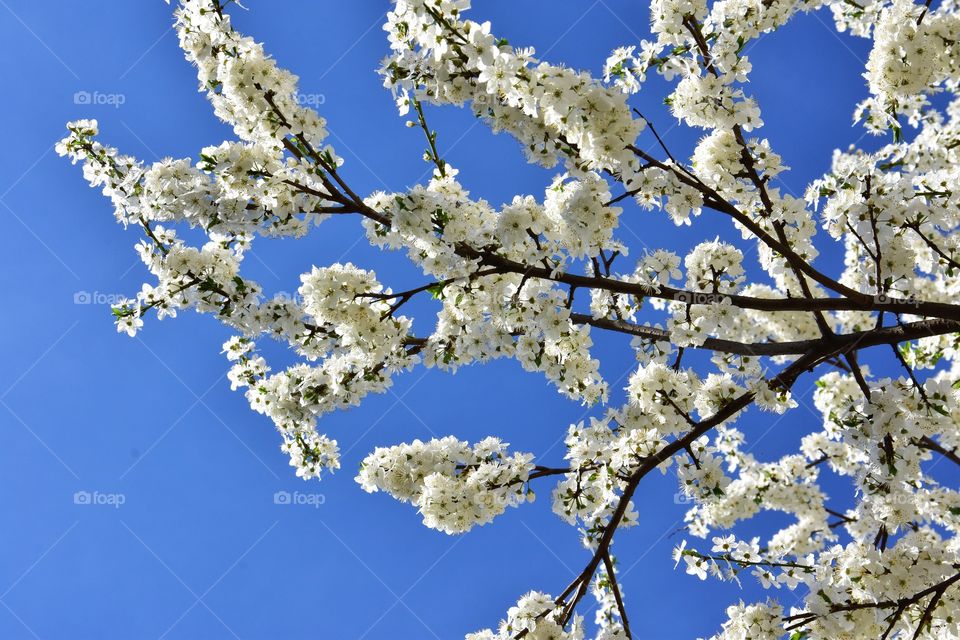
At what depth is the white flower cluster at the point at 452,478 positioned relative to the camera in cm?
518

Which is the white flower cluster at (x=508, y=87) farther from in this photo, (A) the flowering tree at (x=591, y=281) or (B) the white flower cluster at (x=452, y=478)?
(B) the white flower cluster at (x=452, y=478)

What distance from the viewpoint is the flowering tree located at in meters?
4.40

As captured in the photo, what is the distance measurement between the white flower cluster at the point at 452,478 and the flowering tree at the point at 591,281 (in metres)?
0.02

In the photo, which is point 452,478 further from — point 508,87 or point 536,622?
point 508,87

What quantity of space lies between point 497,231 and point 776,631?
144 inches

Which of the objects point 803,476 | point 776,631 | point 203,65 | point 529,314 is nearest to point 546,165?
point 529,314

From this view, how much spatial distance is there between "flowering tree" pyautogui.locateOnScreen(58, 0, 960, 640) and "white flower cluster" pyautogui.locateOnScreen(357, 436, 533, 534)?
0.02 metres

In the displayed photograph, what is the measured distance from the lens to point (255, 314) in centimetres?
521

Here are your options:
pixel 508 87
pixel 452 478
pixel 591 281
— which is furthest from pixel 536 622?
pixel 508 87

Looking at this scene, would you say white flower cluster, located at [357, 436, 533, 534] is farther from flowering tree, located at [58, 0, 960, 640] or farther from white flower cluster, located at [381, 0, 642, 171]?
white flower cluster, located at [381, 0, 642, 171]

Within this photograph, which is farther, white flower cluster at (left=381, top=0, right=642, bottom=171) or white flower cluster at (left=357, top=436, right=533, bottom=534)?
white flower cluster at (left=357, top=436, right=533, bottom=534)

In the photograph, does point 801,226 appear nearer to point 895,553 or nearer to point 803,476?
point 895,553

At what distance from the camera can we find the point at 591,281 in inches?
181

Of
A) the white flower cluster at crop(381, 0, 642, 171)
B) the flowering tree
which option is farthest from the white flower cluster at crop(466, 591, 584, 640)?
the white flower cluster at crop(381, 0, 642, 171)
